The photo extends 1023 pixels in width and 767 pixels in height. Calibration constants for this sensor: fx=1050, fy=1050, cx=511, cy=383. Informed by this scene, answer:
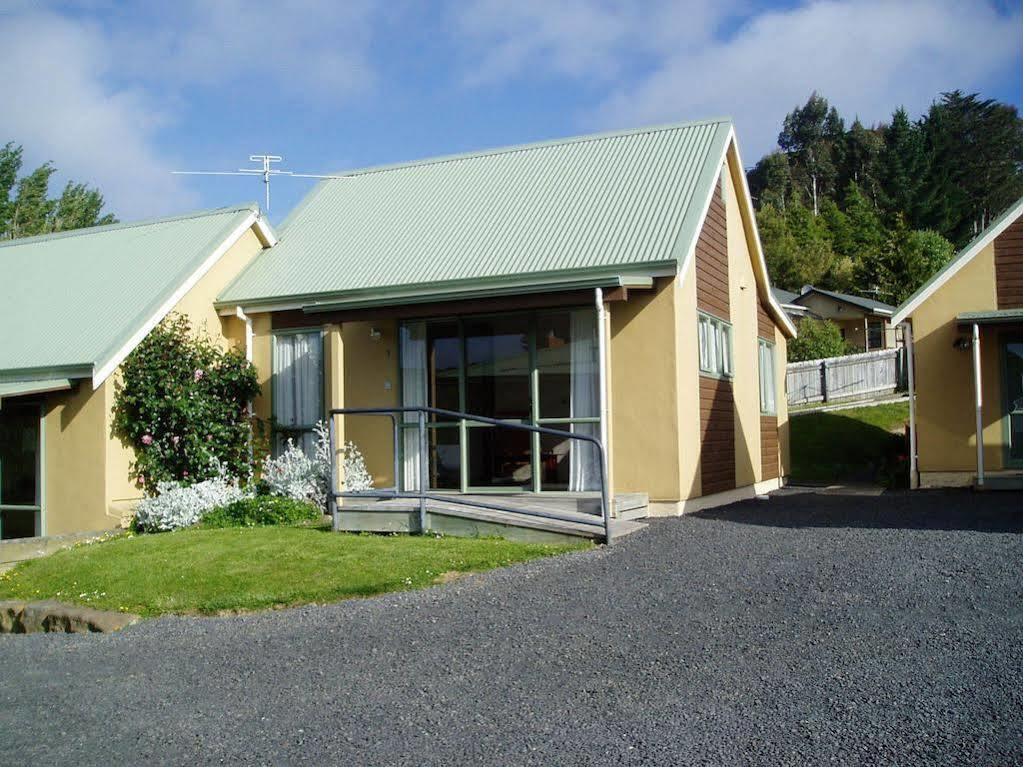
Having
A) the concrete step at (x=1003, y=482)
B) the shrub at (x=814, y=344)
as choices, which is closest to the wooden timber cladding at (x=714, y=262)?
the concrete step at (x=1003, y=482)

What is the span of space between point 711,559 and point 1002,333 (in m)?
8.84

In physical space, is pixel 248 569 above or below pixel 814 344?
below

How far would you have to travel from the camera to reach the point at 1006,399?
15.7 m

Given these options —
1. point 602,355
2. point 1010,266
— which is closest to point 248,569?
point 602,355

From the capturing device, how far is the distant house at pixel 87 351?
46.8ft

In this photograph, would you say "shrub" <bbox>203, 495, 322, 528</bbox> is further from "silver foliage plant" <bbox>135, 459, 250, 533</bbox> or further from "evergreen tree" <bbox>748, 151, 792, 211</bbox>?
"evergreen tree" <bbox>748, 151, 792, 211</bbox>

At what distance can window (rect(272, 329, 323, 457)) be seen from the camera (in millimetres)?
15586

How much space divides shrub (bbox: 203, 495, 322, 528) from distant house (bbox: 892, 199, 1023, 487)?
9.51m

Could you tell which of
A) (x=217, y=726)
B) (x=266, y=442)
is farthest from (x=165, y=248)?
(x=217, y=726)

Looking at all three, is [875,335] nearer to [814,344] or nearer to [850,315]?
[850,315]

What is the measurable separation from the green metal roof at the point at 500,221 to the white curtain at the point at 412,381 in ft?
2.04

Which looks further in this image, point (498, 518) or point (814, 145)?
point (814, 145)

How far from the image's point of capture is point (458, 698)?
6.14 metres

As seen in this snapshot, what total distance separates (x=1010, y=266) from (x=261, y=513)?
1163 centimetres
